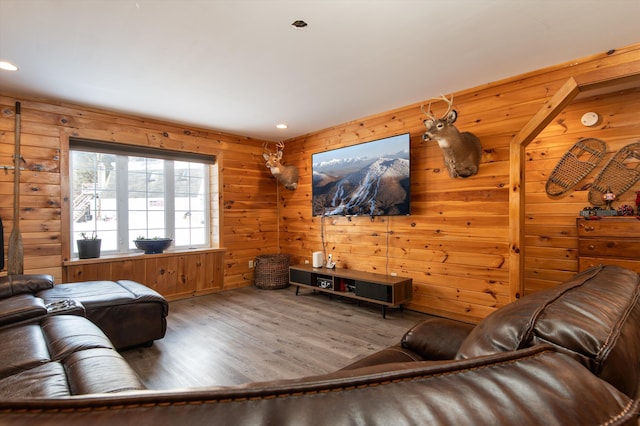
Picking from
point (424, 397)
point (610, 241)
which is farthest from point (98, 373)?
point (610, 241)

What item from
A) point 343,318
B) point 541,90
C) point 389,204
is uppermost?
point 541,90

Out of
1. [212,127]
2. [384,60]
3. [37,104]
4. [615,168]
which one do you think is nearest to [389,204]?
[384,60]

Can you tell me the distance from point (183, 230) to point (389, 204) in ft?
10.2

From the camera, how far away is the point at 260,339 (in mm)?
3057

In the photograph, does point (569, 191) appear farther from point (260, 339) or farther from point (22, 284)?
point (22, 284)

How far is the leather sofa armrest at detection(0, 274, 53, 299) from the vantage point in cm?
264

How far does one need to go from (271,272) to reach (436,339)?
373 centimetres

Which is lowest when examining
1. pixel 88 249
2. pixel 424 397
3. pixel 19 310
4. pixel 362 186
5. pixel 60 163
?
pixel 19 310

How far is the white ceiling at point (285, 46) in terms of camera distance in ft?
6.77

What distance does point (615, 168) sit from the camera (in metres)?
3.32

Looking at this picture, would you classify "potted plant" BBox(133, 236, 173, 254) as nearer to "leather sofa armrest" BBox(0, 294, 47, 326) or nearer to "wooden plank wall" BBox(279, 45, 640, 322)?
"leather sofa armrest" BBox(0, 294, 47, 326)

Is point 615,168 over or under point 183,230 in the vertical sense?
over

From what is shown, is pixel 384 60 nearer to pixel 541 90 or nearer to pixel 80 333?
pixel 541 90

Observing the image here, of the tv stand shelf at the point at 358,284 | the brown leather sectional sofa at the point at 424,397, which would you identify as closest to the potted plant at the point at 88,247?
the tv stand shelf at the point at 358,284
